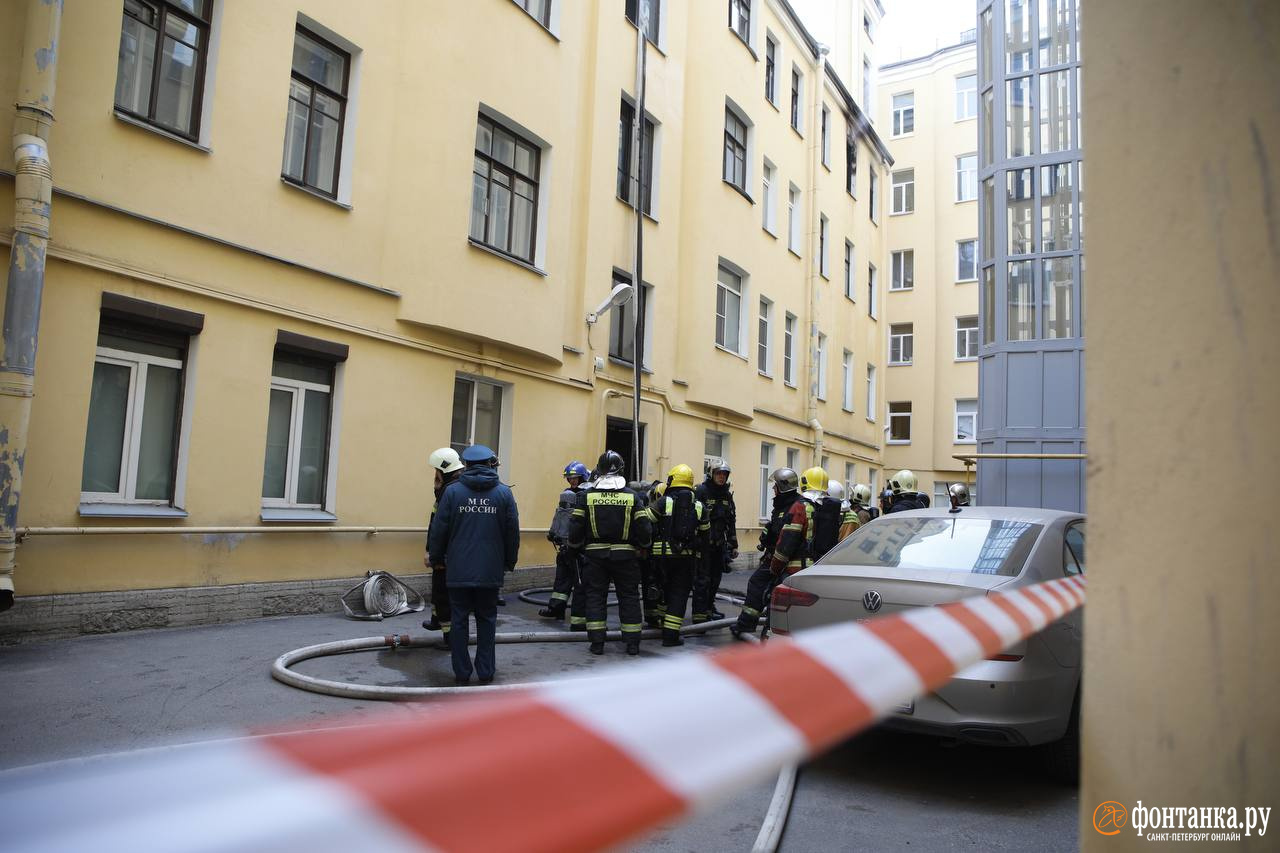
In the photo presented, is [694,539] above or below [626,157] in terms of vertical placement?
below

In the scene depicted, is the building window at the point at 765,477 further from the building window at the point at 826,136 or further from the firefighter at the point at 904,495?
the building window at the point at 826,136

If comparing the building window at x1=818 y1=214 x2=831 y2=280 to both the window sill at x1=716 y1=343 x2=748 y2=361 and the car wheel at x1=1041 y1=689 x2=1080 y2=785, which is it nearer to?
the window sill at x1=716 y1=343 x2=748 y2=361

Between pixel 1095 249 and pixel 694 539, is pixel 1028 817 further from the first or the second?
pixel 694 539

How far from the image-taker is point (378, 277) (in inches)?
404

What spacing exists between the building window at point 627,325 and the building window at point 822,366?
369 inches

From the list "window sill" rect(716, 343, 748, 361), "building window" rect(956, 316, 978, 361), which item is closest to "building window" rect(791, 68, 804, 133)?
"window sill" rect(716, 343, 748, 361)

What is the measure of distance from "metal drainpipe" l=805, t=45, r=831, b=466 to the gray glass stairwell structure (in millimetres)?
4387

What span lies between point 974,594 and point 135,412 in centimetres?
758

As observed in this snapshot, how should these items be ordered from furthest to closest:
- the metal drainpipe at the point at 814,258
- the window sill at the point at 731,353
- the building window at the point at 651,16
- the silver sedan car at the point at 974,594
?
the metal drainpipe at the point at 814,258, the window sill at the point at 731,353, the building window at the point at 651,16, the silver sedan car at the point at 974,594

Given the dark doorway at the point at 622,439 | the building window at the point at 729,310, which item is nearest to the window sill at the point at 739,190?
the building window at the point at 729,310

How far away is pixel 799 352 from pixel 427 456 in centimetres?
1367

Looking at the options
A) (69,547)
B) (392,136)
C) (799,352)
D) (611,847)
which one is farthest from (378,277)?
(799,352)

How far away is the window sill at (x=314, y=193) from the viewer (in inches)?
363

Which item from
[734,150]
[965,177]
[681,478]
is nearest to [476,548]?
[681,478]
